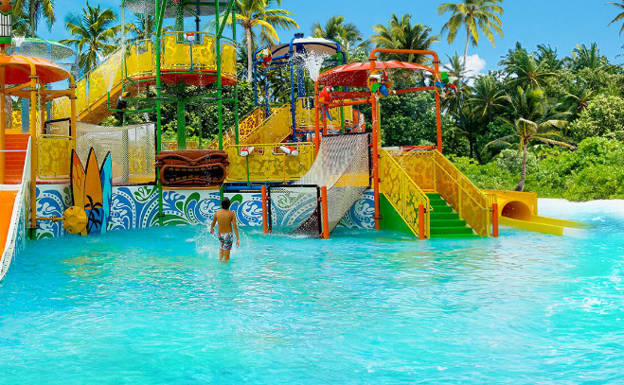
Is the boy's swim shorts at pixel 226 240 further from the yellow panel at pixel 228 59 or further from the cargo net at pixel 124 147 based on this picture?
the yellow panel at pixel 228 59

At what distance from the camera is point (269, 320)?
7266 millimetres

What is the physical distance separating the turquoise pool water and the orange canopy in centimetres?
476

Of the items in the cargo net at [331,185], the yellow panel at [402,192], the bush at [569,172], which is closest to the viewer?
the yellow panel at [402,192]

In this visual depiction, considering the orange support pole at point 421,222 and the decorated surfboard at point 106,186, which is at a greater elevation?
the decorated surfboard at point 106,186

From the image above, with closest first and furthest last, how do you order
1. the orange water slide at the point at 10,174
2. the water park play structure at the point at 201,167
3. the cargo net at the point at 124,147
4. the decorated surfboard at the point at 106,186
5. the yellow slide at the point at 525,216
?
1. the orange water slide at the point at 10,174
2. the water park play structure at the point at 201,167
3. the decorated surfboard at the point at 106,186
4. the yellow slide at the point at 525,216
5. the cargo net at the point at 124,147

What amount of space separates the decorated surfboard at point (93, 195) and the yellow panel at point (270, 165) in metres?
3.94

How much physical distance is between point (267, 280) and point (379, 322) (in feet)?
9.97

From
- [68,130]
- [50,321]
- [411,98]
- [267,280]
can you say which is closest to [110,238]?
[68,130]

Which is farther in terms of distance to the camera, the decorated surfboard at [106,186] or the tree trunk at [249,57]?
the tree trunk at [249,57]

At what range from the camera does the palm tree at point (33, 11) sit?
33.0 meters

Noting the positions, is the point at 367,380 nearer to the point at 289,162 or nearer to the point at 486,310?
the point at 486,310

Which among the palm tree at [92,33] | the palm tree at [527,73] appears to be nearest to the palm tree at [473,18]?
the palm tree at [527,73]

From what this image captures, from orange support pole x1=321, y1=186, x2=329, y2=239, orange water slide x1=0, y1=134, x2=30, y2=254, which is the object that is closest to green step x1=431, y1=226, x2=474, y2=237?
orange support pole x1=321, y1=186, x2=329, y2=239

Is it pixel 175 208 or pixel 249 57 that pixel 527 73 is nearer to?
pixel 249 57
